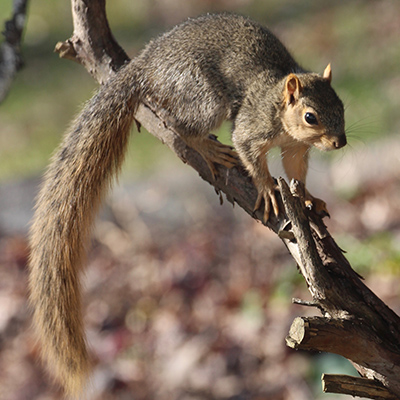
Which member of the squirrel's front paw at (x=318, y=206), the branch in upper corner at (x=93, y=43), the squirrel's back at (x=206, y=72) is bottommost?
the squirrel's front paw at (x=318, y=206)

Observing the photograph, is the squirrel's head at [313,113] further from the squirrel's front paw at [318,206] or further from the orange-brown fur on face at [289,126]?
the squirrel's front paw at [318,206]

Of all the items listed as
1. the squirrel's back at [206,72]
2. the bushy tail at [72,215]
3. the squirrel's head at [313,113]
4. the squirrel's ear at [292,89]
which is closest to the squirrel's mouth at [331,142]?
the squirrel's head at [313,113]

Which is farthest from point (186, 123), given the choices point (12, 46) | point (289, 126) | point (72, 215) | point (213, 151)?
point (12, 46)

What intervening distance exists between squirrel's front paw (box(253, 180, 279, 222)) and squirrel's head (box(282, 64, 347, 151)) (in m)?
0.16

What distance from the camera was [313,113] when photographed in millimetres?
1498

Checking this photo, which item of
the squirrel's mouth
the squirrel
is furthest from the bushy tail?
the squirrel's mouth

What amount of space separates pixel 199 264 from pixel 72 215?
4.54 feet

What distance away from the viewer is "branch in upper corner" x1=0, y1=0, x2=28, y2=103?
5.39ft

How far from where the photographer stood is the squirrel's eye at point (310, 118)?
150 centimetres

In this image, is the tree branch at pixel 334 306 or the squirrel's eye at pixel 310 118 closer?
the tree branch at pixel 334 306

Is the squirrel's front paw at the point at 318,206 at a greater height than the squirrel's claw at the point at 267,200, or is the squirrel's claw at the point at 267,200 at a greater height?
the squirrel's claw at the point at 267,200

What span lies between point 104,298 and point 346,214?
3.83ft

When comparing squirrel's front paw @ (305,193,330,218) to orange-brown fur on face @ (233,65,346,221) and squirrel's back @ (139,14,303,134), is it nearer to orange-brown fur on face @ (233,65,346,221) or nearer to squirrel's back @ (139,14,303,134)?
orange-brown fur on face @ (233,65,346,221)

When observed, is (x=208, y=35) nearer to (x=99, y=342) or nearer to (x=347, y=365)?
(x=347, y=365)
